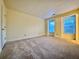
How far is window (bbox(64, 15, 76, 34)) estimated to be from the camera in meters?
6.67

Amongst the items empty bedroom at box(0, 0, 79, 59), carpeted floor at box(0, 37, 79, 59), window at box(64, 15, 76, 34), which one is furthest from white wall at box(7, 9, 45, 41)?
window at box(64, 15, 76, 34)

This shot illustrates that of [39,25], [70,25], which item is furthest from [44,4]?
[39,25]

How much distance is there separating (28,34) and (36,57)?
4.73 metres

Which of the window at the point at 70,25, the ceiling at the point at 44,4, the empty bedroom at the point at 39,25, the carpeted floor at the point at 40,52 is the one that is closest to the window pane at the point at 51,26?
the empty bedroom at the point at 39,25

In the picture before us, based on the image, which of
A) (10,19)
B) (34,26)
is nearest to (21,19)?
(10,19)

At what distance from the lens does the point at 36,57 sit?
8.34 ft

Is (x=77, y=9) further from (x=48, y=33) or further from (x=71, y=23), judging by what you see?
(x=48, y=33)

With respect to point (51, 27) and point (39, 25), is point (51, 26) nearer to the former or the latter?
point (51, 27)

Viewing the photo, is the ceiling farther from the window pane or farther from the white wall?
the window pane

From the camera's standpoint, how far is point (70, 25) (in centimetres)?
696

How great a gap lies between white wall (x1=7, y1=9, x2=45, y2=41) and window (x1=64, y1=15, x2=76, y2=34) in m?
2.44

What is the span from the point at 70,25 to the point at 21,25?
3.67 metres

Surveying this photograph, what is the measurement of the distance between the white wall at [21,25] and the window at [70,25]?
244 centimetres

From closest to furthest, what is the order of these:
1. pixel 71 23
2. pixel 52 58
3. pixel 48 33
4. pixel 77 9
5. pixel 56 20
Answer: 1. pixel 52 58
2. pixel 77 9
3. pixel 71 23
4. pixel 56 20
5. pixel 48 33
